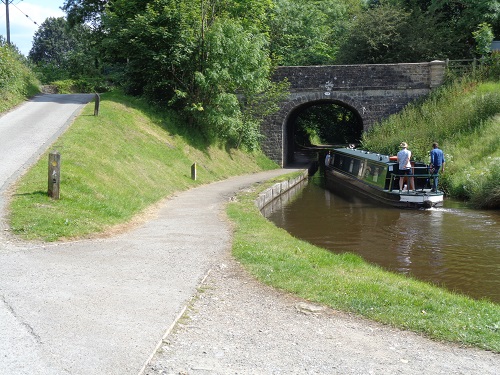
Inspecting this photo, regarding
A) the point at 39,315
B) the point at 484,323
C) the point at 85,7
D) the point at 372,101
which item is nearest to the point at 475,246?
the point at 484,323

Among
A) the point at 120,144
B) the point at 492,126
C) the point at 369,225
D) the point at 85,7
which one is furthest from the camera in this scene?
the point at 85,7

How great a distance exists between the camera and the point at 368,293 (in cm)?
591

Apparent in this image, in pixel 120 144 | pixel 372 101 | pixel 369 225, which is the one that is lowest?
pixel 369 225

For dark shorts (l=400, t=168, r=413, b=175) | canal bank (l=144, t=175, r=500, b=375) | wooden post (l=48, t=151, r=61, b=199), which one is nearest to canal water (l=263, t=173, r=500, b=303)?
dark shorts (l=400, t=168, r=413, b=175)

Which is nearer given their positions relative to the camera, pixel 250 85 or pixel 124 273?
pixel 124 273

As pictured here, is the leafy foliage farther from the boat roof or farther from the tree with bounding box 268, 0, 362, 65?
the tree with bounding box 268, 0, 362, 65

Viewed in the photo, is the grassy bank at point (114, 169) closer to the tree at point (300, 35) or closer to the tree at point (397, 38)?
the tree at point (397, 38)

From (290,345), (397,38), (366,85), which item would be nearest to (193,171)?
(366,85)

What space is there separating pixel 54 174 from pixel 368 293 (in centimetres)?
588

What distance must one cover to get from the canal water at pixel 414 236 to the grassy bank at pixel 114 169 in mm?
3266

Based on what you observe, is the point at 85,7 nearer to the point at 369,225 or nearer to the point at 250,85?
the point at 250,85

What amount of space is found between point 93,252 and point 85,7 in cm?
2450

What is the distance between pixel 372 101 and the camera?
24266 millimetres

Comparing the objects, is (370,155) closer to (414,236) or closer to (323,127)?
(414,236)
